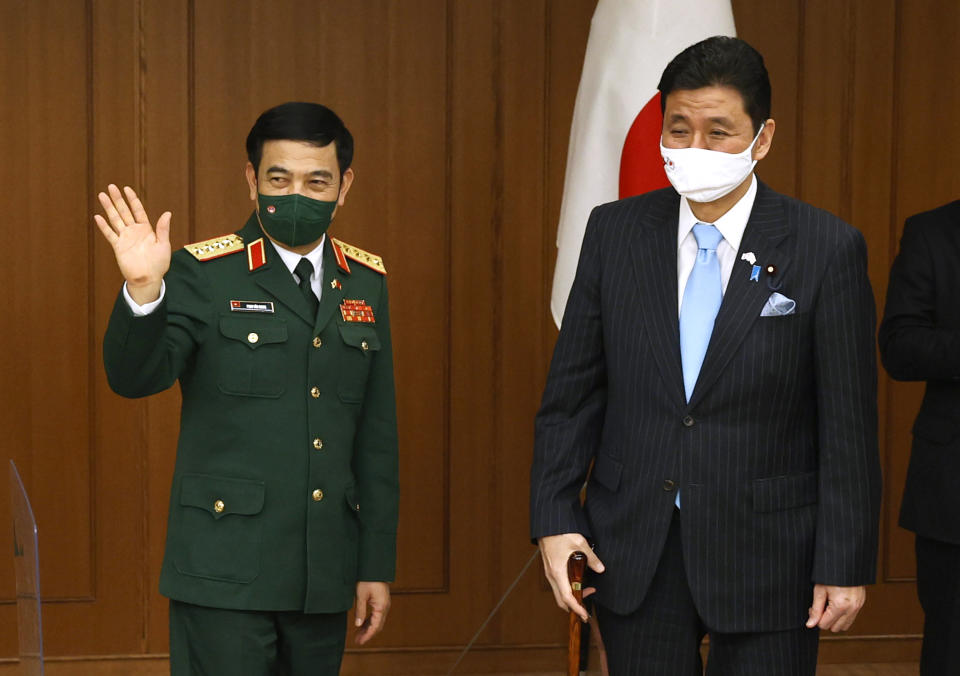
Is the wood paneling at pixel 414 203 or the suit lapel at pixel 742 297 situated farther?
the wood paneling at pixel 414 203

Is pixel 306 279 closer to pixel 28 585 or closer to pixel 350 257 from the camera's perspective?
pixel 350 257

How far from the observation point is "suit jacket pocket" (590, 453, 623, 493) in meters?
1.90

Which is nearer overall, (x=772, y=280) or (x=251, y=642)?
(x=772, y=280)

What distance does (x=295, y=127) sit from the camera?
2.17 metres

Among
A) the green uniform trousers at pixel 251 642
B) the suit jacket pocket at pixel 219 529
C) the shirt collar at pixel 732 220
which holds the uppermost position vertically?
the shirt collar at pixel 732 220

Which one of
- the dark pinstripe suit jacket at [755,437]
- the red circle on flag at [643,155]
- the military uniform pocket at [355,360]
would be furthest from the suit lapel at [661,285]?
the red circle on flag at [643,155]

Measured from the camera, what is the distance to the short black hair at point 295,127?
2174 mm

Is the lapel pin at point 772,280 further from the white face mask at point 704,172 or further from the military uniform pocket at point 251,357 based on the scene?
the military uniform pocket at point 251,357

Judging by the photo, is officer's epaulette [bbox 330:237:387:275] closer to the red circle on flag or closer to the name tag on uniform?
the name tag on uniform

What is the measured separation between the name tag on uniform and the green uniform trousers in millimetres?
548

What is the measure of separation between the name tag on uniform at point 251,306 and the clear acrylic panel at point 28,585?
2.07 feet

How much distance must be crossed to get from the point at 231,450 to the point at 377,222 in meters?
1.82

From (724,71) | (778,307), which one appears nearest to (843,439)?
(778,307)

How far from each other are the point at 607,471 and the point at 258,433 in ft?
2.12
